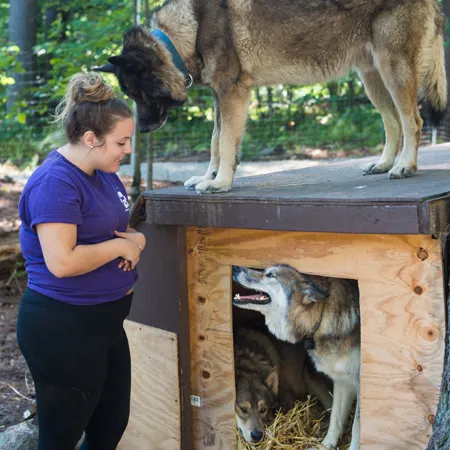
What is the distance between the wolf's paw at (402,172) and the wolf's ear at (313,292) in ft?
2.52

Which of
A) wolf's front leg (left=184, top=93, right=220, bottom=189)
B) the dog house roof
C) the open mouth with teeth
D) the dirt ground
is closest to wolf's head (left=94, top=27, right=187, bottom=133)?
wolf's front leg (left=184, top=93, right=220, bottom=189)

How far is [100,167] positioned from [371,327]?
51.8 inches

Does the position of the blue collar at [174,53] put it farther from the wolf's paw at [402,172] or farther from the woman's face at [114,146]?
the wolf's paw at [402,172]

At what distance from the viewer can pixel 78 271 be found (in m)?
2.03

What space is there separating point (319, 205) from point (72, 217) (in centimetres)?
99

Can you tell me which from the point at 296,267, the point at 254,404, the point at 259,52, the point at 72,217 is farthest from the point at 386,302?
the point at 259,52

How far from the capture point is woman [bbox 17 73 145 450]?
2064mm

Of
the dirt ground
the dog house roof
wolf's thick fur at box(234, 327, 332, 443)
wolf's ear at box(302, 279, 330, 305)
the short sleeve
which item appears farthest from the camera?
the dirt ground

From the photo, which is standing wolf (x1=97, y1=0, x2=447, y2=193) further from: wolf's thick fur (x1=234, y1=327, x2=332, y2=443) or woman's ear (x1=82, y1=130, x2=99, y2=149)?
wolf's thick fur (x1=234, y1=327, x2=332, y2=443)

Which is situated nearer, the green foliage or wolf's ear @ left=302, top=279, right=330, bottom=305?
wolf's ear @ left=302, top=279, right=330, bottom=305

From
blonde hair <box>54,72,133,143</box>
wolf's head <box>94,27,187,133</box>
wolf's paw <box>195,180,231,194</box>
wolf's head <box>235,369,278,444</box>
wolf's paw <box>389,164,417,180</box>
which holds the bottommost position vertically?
wolf's head <box>235,369,278,444</box>

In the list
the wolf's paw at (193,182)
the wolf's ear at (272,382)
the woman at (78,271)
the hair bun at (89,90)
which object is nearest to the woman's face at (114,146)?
the woman at (78,271)

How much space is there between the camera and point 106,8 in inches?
393

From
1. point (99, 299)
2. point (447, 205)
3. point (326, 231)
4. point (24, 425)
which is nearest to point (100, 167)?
point (99, 299)
